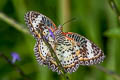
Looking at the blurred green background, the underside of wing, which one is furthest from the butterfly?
the blurred green background

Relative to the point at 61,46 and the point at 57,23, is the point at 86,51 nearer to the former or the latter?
the point at 61,46

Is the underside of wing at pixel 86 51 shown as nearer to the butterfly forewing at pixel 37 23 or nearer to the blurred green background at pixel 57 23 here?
the butterfly forewing at pixel 37 23

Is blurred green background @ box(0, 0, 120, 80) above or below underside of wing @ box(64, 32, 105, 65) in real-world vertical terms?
above

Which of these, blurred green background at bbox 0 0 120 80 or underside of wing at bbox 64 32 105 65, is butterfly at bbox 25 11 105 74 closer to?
underside of wing at bbox 64 32 105 65

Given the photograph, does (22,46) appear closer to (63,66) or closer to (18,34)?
(18,34)

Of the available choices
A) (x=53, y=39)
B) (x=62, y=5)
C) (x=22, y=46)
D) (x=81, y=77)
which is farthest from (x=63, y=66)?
(x=22, y=46)

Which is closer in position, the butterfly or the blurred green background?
the butterfly

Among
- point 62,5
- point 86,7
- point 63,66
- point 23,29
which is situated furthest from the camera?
point 86,7
